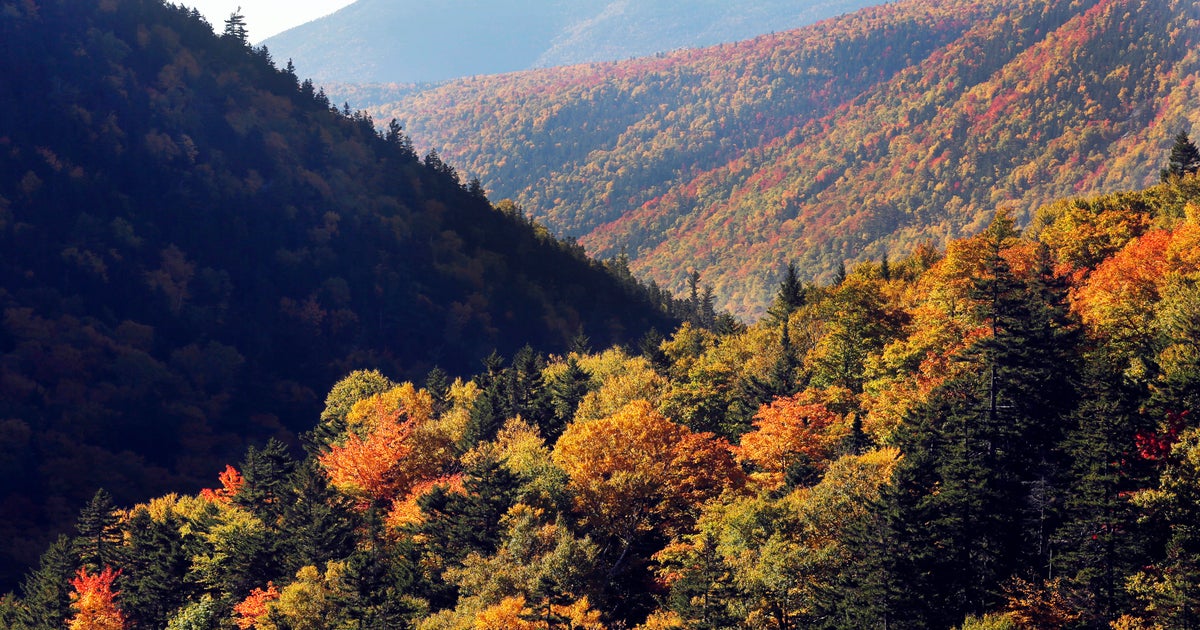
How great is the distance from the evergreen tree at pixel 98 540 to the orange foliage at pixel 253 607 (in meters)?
21.3

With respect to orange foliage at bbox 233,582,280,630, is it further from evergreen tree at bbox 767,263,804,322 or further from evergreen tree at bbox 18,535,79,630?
evergreen tree at bbox 767,263,804,322

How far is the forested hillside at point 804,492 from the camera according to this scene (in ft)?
171

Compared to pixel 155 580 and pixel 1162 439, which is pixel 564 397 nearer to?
pixel 155 580

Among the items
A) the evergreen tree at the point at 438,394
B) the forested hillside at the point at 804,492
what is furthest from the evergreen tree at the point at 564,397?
the evergreen tree at the point at 438,394

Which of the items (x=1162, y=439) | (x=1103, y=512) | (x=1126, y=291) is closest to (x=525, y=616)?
(x=1103, y=512)

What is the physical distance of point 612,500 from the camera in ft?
230

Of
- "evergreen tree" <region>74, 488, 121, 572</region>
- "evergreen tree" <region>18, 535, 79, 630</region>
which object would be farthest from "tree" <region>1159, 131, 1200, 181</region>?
"evergreen tree" <region>18, 535, 79, 630</region>

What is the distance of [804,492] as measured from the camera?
62.3 meters

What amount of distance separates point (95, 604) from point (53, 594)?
7484 millimetres

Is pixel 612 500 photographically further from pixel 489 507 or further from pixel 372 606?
pixel 372 606

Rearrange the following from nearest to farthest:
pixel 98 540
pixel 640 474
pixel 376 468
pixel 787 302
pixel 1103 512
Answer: pixel 1103 512
pixel 640 474
pixel 376 468
pixel 98 540
pixel 787 302

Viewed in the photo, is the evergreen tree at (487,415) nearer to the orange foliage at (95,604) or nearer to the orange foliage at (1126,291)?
the orange foliage at (95,604)

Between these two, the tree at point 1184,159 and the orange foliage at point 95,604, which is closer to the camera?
the orange foliage at point 95,604

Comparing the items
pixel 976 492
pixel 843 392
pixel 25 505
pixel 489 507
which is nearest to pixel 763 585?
pixel 976 492
